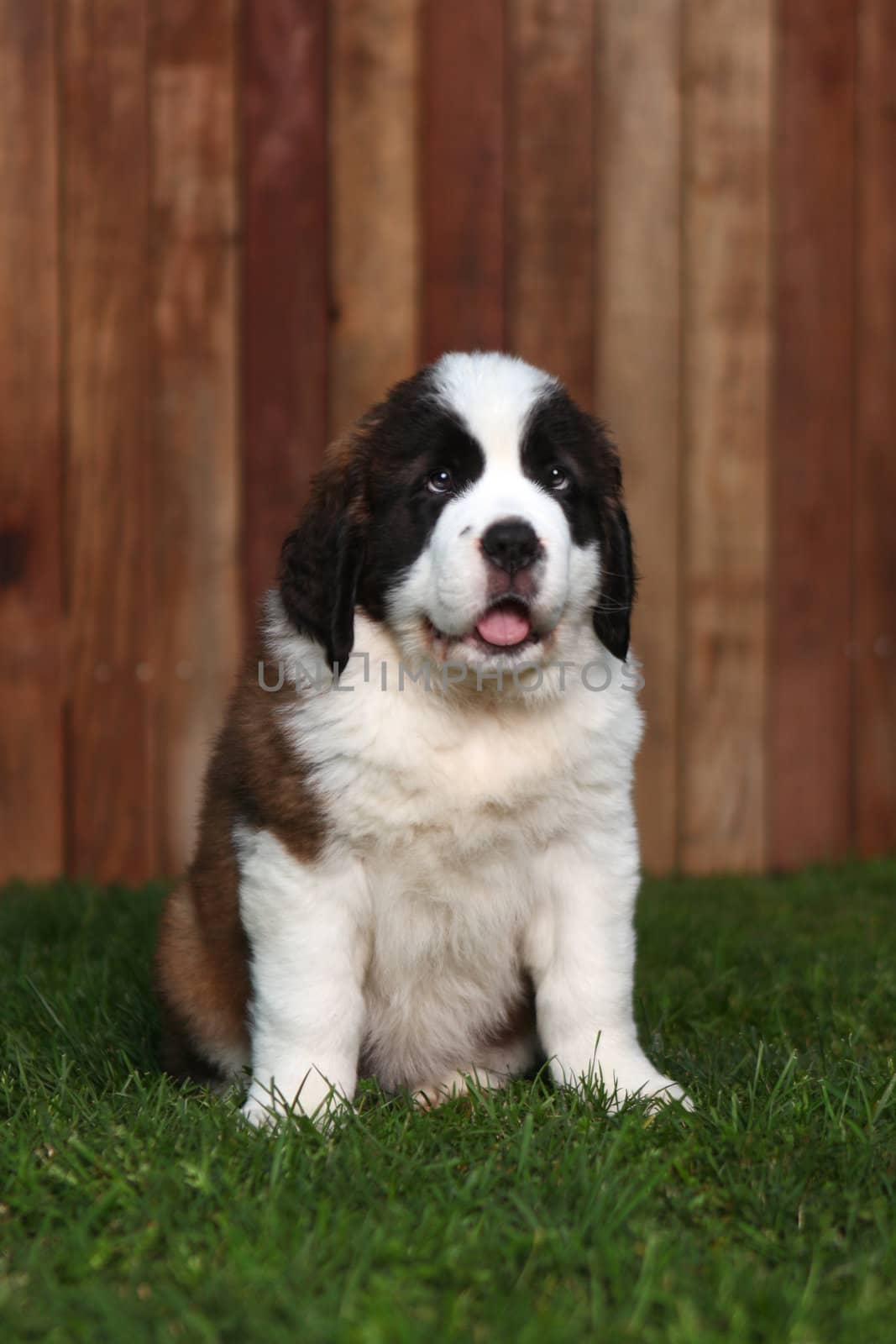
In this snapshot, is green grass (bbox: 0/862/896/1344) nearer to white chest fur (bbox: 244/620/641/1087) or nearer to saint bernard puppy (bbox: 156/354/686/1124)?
saint bernard puppy (bbox: 156/354/686/1124)

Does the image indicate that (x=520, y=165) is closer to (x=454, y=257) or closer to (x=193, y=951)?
(x=454, y=257)

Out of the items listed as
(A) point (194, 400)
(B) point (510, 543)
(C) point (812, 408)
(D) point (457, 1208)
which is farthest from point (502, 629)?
(C) point (812, 408)

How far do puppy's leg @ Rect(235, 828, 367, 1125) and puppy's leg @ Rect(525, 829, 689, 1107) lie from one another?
36 centimetres

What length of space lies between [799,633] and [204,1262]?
3.57 m

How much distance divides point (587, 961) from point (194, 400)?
2.60m

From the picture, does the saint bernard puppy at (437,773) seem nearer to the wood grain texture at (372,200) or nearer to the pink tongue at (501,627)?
the pink tongue at (501,627)

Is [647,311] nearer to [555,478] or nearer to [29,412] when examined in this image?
[29,412]

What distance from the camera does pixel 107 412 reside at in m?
4.86

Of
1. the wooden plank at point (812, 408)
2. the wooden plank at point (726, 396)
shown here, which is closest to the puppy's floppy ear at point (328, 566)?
the wooden plank at point (726, 396)

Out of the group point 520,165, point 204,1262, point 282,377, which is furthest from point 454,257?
point 204,1262

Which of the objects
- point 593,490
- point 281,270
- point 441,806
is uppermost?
point 281,270

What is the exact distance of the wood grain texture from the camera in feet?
16.0

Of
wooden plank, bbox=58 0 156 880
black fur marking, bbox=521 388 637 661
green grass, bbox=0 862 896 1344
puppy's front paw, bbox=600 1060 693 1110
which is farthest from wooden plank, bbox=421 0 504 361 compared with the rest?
puppy's front paw, bbox=600 1060 693 1110

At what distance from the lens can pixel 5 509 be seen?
15.8 feet
